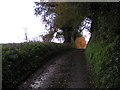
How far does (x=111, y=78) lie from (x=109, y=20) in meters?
4.90

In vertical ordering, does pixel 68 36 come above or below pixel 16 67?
above

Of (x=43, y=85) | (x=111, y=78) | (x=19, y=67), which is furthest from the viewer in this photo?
(x=19, y=67)

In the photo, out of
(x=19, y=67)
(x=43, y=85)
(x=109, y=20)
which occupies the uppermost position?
(x=109, y=20)

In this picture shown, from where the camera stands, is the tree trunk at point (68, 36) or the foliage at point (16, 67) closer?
the foliage at point (16, 67)

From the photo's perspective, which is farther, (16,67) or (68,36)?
(68,36)

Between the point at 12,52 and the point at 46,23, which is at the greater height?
the point at 46,23

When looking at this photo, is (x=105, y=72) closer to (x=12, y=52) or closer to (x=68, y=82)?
(x=68, y=82)

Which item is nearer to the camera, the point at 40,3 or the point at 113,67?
the point at 113,67

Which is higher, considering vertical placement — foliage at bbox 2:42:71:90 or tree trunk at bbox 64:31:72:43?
tree trunk at bbox 64:31:72:43

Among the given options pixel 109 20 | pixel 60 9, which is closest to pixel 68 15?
pixel 60 9

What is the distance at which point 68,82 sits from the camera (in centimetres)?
925

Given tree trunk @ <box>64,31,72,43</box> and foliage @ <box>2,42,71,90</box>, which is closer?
foliage @ <box>2,42,71,90</box>

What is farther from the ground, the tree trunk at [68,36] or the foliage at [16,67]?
the tree trunk at [68,36]

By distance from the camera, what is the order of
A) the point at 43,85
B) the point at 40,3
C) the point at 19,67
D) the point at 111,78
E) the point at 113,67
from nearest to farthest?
the point at 111,78 < the point at 113,67 < the point at 43,85 < the point at 19,67 < the point at 40,3
